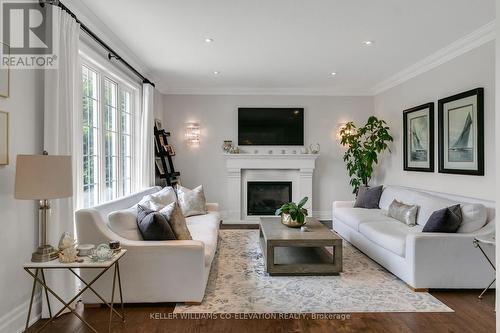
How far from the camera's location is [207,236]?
152 inches

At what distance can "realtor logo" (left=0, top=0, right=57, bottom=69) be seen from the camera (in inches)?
94.5

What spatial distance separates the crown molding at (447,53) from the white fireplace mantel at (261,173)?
205 cm

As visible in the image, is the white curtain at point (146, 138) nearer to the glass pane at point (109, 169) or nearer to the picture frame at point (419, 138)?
the glass pane at point (109, 169)

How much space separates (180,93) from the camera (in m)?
6.83

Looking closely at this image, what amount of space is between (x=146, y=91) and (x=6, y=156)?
10.4ft

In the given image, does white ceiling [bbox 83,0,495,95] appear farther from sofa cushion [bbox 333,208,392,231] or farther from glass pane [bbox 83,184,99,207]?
sofa cushion [bbox 333,208,392,231]

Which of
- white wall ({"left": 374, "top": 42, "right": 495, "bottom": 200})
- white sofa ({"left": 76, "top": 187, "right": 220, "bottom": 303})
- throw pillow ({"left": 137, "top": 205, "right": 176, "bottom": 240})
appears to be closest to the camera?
white sofa ({"left": 76, "top": 187, "right": 220, "bottom": 303})

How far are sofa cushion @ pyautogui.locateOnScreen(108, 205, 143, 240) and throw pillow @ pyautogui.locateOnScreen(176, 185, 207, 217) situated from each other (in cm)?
183

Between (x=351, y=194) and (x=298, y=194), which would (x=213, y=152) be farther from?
(x=351, y=194)

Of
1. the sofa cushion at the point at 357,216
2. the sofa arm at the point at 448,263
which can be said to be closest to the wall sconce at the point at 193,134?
the sofa cushion at the point at 357,216

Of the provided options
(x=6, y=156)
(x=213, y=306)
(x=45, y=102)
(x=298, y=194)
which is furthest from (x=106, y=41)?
(x=298, y=194)

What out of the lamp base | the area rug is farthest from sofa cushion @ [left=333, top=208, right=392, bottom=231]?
the lamp base

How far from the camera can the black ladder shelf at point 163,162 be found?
606cm

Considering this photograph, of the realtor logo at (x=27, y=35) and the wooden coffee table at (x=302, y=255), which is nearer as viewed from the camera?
the realtor logo at (x=27, y=35)
